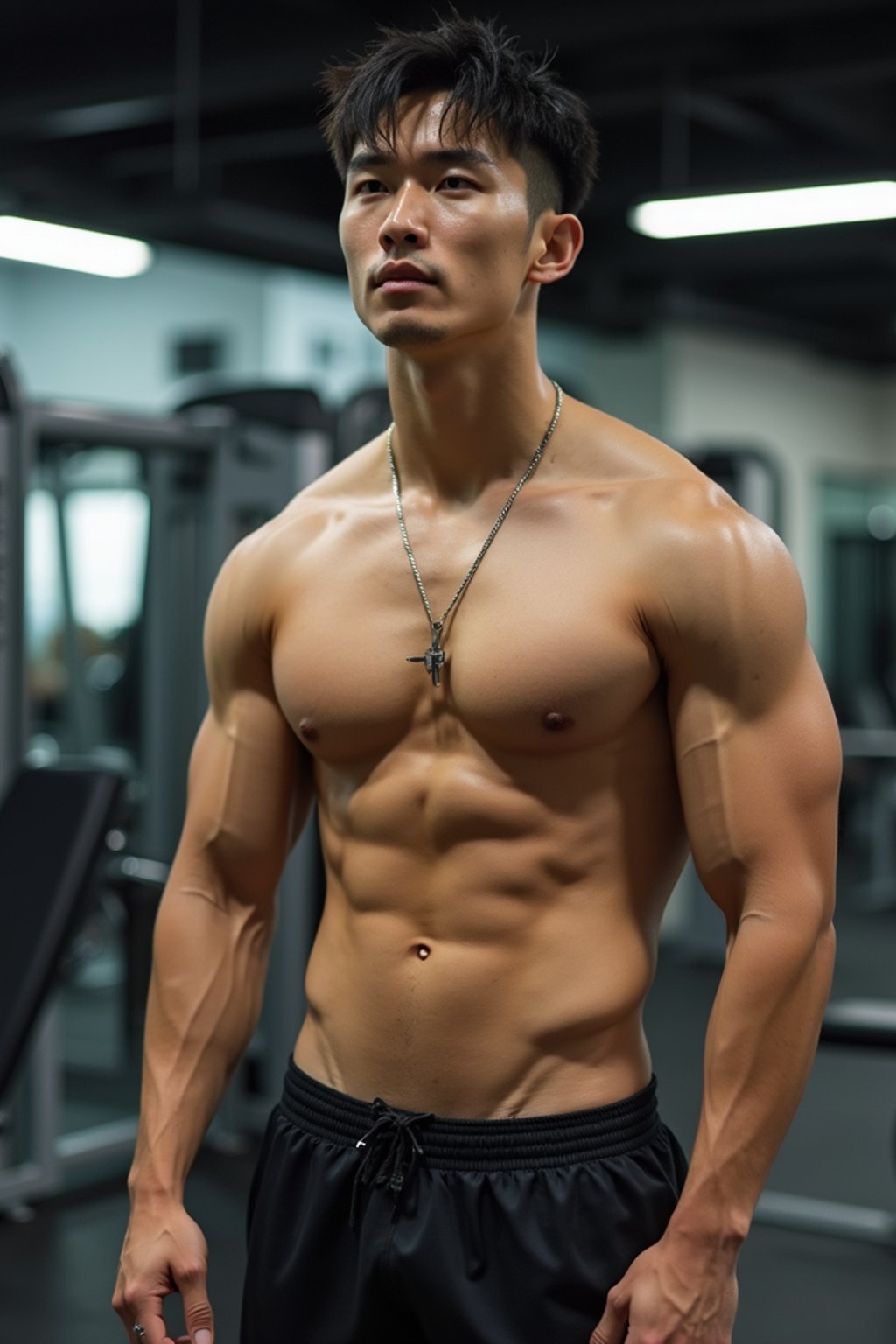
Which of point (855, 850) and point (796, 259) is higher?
point (796, 259)

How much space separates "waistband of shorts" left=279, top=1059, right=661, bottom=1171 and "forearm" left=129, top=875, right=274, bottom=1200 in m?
0.15

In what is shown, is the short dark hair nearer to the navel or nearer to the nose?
the nose

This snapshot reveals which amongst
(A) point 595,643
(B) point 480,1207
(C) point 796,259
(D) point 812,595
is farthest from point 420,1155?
(D) point 812,595

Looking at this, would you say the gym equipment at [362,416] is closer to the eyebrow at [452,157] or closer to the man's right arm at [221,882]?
the man's right arm at [221,882]

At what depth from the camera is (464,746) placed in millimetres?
1349

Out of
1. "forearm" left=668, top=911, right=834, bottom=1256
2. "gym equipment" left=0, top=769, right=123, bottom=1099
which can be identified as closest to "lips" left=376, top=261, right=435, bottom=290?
"forearm" left=668, top=911, right=834, bottom=1256

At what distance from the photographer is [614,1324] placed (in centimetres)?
125

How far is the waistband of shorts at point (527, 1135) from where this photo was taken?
1.31 meters

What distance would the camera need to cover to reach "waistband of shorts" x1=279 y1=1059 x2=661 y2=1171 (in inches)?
51.7

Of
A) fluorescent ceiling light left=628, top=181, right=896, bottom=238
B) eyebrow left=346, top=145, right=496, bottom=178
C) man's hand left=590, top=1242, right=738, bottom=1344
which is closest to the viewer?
man's hand left=590, top=1242, right=738, bottom=1344

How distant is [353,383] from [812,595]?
373 cm

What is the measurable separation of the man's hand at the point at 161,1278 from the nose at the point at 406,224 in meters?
0.82

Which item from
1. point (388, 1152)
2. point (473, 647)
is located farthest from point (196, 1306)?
point (473, 647)

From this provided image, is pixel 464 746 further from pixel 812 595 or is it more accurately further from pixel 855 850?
pixel 812 595
